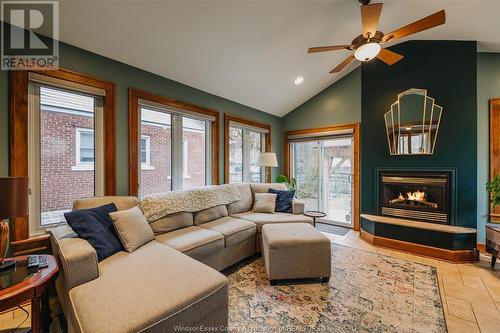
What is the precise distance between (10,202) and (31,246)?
3.21 ft

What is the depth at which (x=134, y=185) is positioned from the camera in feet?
8.70

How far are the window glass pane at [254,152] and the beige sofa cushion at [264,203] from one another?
104cm

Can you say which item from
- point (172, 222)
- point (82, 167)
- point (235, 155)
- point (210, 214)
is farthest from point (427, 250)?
point (82, 167)

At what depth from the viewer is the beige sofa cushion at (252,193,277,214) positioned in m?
3.47

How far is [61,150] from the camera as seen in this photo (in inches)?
87.5

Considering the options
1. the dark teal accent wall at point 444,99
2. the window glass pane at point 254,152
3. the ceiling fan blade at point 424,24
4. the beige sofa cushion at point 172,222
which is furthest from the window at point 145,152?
the dark teal accent wall at point 444,99

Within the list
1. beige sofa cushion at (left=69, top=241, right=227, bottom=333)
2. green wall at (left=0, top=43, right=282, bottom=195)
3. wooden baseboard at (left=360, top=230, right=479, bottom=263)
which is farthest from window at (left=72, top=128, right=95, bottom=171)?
wooden baseboard at (left=360, top=230, right=479, bottom=263)

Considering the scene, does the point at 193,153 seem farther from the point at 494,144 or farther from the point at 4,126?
the point at 494,144

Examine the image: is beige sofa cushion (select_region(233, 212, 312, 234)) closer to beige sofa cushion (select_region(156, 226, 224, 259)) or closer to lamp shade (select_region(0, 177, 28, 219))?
beige sofa cushion (select_region(156, 226, 224, 259))

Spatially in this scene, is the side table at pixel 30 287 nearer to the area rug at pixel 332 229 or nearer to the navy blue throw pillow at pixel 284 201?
the navy blue throw pillow at pixel 284 201

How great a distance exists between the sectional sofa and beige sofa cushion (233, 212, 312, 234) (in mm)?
833

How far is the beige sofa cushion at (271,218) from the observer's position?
2996 millimetres

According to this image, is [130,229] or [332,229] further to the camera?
[332,229]

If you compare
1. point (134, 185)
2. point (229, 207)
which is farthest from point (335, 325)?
point (134, 185)
